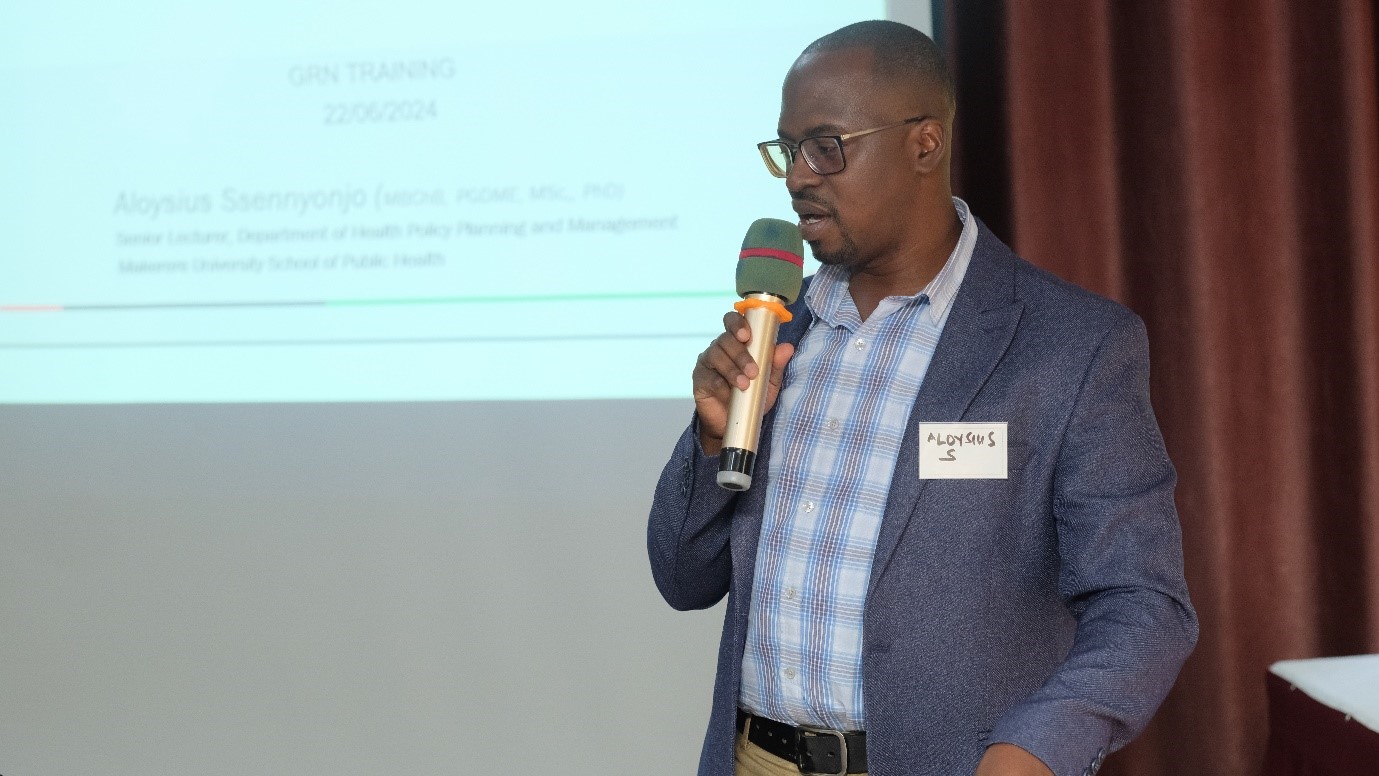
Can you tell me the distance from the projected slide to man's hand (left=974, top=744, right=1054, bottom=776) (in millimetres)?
1636

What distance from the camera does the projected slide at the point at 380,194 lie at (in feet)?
9.01

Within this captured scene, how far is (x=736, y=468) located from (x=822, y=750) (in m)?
0.37

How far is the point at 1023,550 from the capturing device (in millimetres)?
1392

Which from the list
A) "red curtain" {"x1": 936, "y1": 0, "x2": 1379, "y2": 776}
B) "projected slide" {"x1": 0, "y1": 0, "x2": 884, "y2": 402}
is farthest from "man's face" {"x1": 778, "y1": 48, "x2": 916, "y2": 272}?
"red curtain" {"x1": 936, "y1": 0, "x2": 1379, "y2": 776}

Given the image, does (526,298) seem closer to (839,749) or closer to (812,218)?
(812,218)

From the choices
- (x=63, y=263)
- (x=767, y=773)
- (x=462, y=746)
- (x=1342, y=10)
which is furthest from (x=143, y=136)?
(x=1342, y=10)

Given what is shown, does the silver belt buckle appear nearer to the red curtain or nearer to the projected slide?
the projected slide

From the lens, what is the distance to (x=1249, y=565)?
2.71 meters

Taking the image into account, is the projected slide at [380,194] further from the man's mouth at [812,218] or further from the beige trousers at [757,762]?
the beige trousers at [757,762]

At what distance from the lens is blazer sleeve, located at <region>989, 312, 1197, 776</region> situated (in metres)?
1.20

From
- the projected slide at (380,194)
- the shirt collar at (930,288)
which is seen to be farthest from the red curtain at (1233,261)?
the shirt collar at (930,288)

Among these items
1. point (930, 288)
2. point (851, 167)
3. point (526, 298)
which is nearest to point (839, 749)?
point (930, 288)

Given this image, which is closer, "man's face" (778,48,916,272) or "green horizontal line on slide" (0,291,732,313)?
"man's face" (778,48,916,272)

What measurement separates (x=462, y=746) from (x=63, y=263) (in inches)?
60.2
